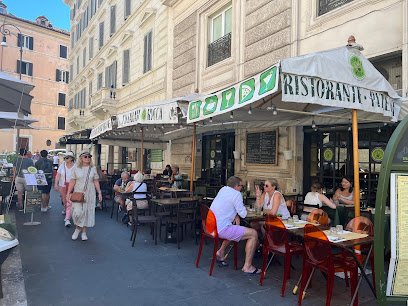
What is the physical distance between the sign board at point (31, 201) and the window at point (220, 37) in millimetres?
6767

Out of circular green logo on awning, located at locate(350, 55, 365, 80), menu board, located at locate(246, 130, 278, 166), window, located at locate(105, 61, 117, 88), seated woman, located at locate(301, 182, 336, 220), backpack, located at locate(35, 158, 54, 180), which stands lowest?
seated woman, located at locate(301, 182, 336, 220)

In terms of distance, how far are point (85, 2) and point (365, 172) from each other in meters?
27.2

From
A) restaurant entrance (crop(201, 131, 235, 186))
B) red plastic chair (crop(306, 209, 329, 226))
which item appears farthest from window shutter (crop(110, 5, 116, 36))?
red plastic chair (crop(306, 209, 329, 226))

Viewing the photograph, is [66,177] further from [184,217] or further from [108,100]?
[108,100]

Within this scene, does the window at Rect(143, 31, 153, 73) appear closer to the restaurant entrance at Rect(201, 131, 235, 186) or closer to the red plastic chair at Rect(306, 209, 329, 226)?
the restaurant entrance at Rect(201, 131, 235, 186)

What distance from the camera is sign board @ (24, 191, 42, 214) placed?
23.4 ft

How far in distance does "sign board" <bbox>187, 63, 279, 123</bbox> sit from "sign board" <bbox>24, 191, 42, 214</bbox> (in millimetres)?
4459

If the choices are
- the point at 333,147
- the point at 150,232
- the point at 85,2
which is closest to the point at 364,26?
the point at 333,147

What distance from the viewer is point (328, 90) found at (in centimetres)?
389

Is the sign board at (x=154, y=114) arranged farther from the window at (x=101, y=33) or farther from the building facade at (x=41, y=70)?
the building facade at (x=41, y=70)

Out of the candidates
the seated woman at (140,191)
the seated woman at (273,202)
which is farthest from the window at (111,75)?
the seated woman at (273,202)

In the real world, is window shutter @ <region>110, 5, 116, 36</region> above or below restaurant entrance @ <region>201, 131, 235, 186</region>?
above

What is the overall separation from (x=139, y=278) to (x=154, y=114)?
3.52 meters

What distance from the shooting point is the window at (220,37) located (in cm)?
1021
